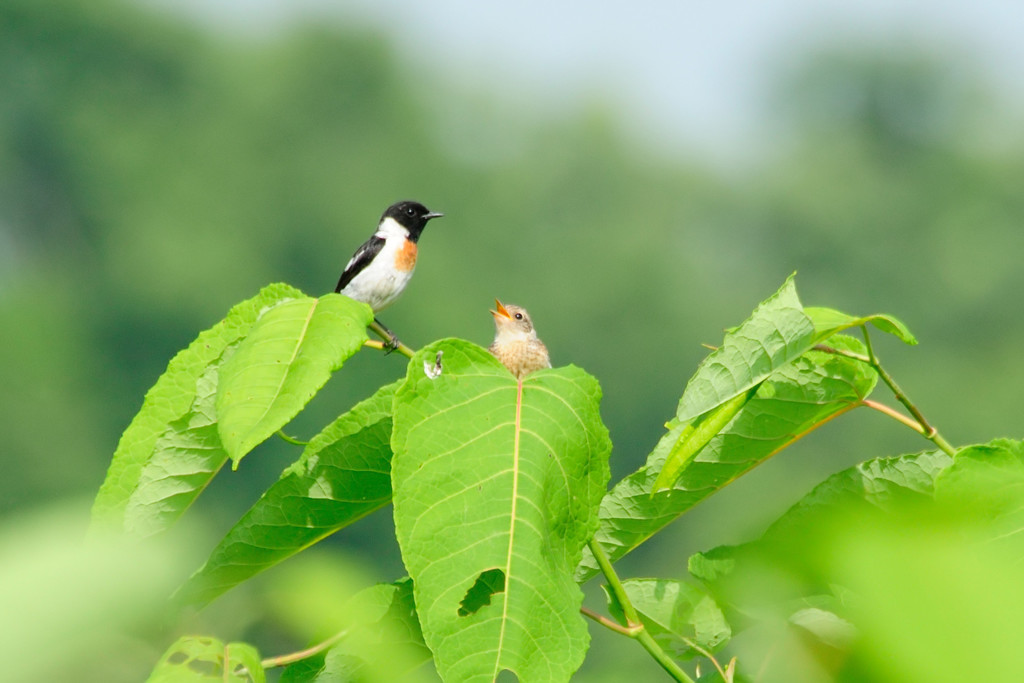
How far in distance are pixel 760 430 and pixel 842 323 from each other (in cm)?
39

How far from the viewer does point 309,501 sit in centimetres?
178

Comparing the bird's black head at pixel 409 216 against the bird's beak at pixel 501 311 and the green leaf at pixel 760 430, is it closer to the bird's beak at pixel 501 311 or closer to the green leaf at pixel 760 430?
the bird's beak at pixel 501 311

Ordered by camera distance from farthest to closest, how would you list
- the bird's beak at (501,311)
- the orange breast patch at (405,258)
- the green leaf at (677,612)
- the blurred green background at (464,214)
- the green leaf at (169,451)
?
the blurred green background at (464,214) → the orange breast patch at (405,258) → the bird's beak at (501,311) → the green leaf at (677,612) → the green leaf at (169,451)

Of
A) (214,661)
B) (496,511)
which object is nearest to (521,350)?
(496,511)

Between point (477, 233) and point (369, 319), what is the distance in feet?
227

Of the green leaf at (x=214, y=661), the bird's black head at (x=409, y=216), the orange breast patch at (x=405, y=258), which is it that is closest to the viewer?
the green leaf at (x=214, y=661)

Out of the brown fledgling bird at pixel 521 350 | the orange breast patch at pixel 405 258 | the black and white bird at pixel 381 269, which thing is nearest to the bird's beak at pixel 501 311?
the brown fledgling bird at pixel 521 350

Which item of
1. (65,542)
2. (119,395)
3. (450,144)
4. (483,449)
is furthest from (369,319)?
(450,144)

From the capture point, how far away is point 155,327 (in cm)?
5816

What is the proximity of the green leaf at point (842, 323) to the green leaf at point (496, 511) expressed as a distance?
311mm

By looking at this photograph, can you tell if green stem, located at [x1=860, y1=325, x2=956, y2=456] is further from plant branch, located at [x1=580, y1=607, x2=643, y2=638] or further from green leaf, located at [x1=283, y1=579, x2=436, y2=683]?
green leaf, located at [x1=283, y1=579, x2=436, y2=683]

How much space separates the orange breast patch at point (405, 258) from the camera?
21.8ft

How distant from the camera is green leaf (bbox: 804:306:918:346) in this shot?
1470mm

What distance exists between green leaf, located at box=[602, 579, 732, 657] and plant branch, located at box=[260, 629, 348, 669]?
20.8 inches
